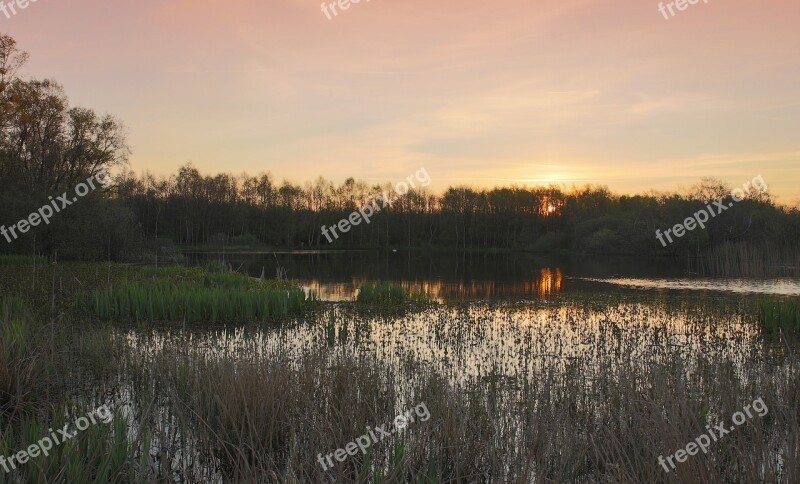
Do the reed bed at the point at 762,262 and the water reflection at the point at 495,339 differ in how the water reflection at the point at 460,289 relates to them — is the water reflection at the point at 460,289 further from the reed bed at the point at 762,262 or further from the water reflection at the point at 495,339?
the reed bed at the point at 762,262

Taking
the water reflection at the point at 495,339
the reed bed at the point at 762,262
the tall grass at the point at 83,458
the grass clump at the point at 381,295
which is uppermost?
the reed bed at the point at 762,262

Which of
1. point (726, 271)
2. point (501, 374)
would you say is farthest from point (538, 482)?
point (726, 271)

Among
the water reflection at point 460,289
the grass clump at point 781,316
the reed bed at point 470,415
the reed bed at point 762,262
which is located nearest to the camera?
the reed bed at point 470,415

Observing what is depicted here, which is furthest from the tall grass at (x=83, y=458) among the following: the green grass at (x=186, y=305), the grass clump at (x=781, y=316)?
the grass clump at (x=781, y=316)

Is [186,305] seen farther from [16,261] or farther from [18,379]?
[16,261]

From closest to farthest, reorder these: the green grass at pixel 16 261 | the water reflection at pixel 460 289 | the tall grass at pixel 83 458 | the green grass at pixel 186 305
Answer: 1. the tall grass at pixel 83 458
2. the green grass at pixel 186 305
3. the water reflection at pixel 460 289
4. the green grass at pixel 16 261

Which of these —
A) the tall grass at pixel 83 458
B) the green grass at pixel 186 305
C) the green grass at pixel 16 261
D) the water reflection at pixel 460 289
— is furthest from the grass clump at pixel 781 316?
the green grass at pixel 16 261

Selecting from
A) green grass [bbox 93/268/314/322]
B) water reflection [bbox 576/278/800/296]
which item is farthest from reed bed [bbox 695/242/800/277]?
green grass [bbox 93/268/314/322]

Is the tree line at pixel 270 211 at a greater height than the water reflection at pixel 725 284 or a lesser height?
greater

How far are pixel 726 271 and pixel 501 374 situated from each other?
2742 cm

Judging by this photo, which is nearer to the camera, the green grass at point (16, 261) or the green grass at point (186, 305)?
the green grass at point (186, 305)

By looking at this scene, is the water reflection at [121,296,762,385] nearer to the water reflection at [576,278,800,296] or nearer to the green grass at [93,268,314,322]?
the green grass at [93,268,314,322]

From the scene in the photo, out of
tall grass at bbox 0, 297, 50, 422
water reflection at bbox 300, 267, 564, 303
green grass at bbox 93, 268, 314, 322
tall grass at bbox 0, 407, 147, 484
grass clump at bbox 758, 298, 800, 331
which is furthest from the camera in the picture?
water reflection at bbox 300, 267, 564, 303

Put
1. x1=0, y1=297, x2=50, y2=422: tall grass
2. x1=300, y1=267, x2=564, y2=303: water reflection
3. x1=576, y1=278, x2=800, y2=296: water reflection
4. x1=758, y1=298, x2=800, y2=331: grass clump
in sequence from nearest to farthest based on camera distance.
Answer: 1. x1=0, y1=297, x2=50, y2=422: tall grass
2. x1=758, y1=298, x2=800, y2=331: grass clump
3. x1=300, y1=267, x2=564, y2=303: water reflection
4. x1=576, y1=278, x2=800, y2=296: water reflection
